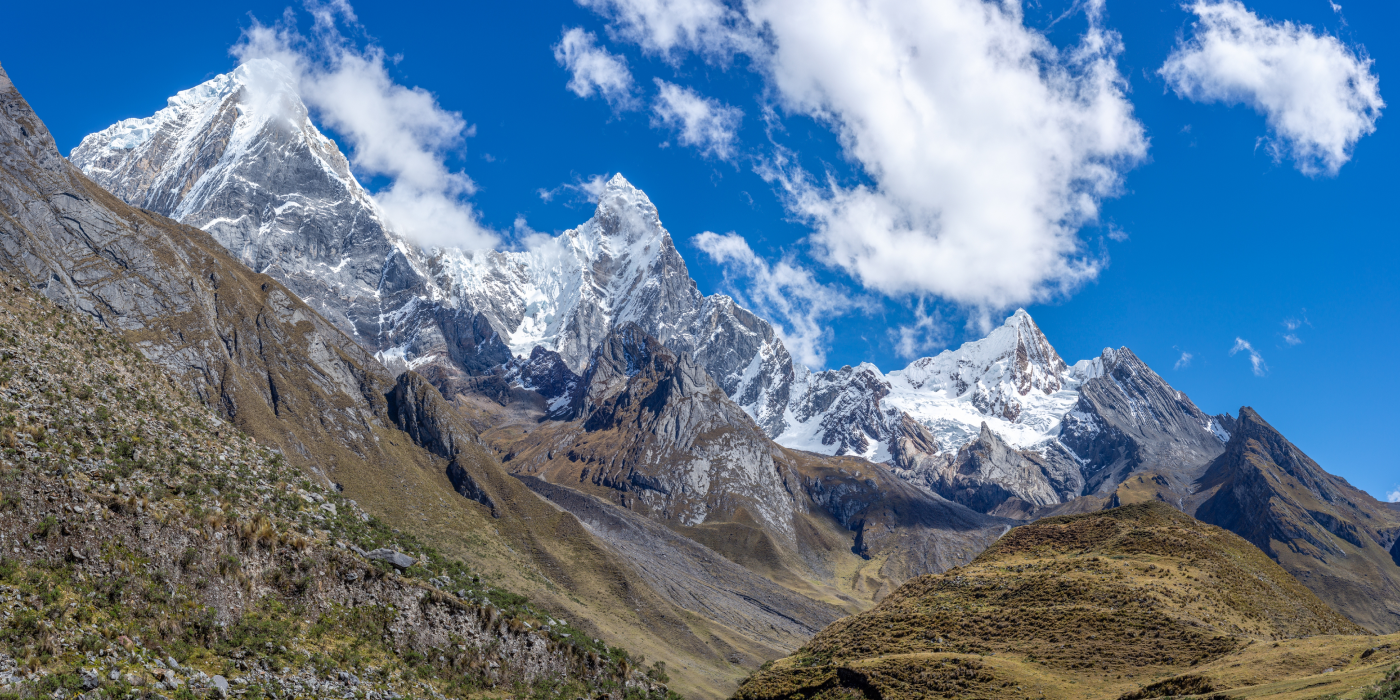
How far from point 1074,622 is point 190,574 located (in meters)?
63.7

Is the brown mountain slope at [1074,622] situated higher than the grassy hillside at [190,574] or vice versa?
the brown mountain slope at [1074,622]

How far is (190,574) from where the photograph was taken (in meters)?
41.5

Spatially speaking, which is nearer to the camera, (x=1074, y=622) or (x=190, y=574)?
(x=190, y=574)

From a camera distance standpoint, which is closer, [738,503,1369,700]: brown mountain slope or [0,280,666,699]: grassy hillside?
[0,280,666,699]: grassy hillside

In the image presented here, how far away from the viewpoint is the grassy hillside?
115 feet

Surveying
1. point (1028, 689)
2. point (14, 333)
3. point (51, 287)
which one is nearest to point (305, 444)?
point (51, 287)

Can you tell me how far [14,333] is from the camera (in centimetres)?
5006

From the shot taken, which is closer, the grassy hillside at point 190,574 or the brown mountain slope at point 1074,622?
the grassy hillside at point 190,574

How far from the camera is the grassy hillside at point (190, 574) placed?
3509 cm

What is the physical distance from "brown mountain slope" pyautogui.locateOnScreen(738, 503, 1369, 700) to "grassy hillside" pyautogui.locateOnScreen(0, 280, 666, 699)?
19540 millimetres

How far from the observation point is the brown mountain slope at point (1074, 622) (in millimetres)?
59406

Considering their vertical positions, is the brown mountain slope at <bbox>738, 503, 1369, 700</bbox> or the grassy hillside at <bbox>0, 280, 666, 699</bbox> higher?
the brown mountain slope at <bbox>738, 503, 1369, 700</bbox>

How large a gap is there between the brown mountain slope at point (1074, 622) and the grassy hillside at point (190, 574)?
1954 centimetres

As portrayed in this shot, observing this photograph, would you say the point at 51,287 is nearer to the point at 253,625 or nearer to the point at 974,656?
the point at 253,625
